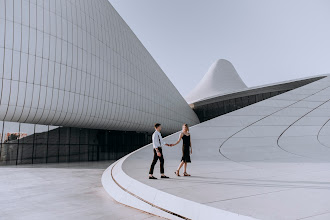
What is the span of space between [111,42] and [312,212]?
22472 mm

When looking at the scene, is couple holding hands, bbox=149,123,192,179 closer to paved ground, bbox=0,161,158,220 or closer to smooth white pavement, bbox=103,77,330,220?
smooth white pavement, bbox=103,77,330,220

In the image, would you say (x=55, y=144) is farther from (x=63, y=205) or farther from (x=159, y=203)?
(x=159, y=203)

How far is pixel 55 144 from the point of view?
886 inches

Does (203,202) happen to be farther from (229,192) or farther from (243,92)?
(243,92)

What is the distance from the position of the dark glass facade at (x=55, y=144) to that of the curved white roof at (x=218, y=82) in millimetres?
27257

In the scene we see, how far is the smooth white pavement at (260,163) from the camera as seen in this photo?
12.6 ft

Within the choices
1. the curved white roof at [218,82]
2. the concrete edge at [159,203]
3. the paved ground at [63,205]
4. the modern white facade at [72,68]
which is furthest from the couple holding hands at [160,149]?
the curved white roof at [218,82]

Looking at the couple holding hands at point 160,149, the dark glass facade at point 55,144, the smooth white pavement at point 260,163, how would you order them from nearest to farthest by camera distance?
the smooth white pavement at point 260,163 → the couple holding hands at point 160,149 → the dark glass facade at point 55,144

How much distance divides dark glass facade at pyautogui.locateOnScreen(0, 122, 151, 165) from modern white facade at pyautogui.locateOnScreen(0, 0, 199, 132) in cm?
293

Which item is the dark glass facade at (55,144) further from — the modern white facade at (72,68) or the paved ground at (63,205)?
the paved ground at (63,205)

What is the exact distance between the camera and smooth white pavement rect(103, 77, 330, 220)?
3.83m

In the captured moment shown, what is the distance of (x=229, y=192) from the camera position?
4504 millimetres

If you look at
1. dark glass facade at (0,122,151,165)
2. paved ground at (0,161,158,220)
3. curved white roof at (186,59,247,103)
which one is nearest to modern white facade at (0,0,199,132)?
dark glass facade at (0,122,151,165)

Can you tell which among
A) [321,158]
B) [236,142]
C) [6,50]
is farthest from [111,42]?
[321,158]
